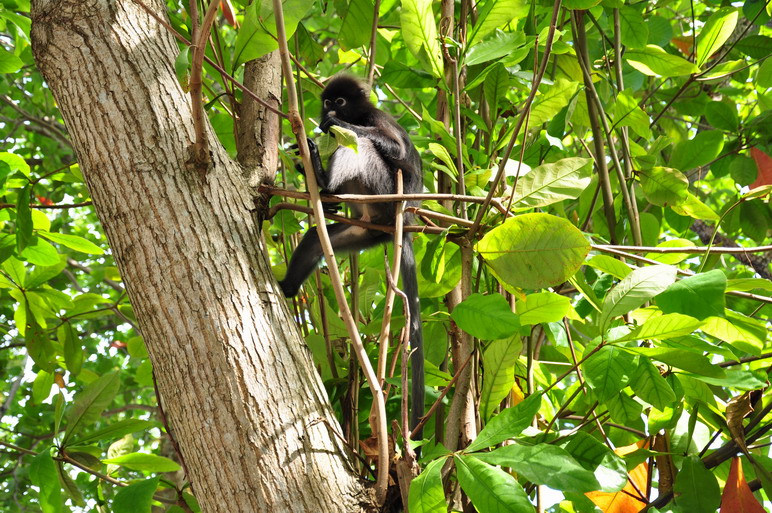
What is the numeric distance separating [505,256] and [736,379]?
0.52 metres

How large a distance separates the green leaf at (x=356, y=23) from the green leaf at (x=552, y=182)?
81 cm

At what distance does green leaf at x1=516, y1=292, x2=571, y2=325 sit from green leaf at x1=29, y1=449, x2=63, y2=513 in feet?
3.61

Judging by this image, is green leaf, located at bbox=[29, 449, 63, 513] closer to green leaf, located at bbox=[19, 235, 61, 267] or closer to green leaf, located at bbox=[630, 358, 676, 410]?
green leaf, located at bbox=[19, 235, 61, 267]

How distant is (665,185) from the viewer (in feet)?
6.51

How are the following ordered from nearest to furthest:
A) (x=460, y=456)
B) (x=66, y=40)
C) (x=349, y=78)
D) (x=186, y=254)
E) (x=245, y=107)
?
(x=460, y=456) → (x=186, y=254) → (x=66, y=40) → (x=245, y=107) → (x=349, y=78)

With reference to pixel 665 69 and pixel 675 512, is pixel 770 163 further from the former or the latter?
pixel 675 512

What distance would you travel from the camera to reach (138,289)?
4.31 ft

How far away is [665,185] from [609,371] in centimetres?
89

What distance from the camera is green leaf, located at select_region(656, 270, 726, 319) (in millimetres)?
1203

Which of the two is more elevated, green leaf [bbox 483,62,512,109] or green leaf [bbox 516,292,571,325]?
green leaf [bbox 483,62,512,109]

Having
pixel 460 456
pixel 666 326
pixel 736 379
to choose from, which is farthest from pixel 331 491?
pixel 736 379

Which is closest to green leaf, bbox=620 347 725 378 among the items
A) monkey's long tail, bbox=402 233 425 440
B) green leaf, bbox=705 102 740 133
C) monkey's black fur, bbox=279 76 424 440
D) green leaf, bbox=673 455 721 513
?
green leaf, bbox=673 455 721 513

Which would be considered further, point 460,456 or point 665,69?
point 665,69

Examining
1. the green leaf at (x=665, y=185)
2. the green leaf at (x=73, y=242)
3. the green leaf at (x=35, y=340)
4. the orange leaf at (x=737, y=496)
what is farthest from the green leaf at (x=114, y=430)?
the green leaf at (x=665, y=185)
